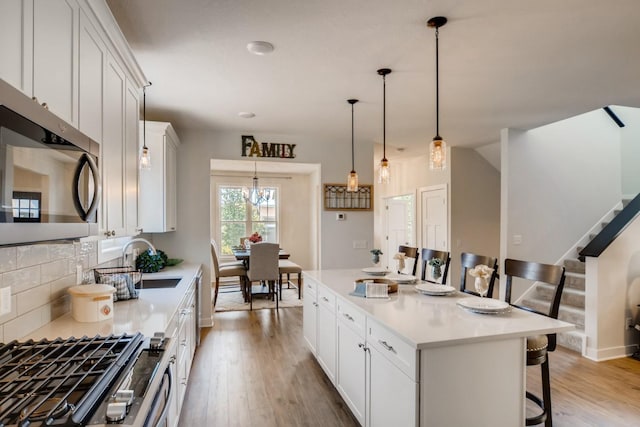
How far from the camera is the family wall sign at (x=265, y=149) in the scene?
4.96 meters

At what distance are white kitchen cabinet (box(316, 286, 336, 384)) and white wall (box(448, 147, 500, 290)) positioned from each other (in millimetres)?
3465

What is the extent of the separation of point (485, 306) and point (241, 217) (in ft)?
20.4

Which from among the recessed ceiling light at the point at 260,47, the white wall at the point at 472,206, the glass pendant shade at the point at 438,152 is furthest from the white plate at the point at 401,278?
the white wall at the point at 472,206

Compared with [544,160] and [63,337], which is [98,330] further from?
[544,160]

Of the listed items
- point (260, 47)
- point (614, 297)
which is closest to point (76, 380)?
point (260, 47)

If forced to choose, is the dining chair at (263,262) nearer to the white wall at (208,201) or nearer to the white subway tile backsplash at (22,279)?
the white wall at (208,201)

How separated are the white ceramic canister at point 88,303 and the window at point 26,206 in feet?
3.46

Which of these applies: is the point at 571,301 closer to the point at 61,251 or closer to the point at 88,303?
the point at 88,303

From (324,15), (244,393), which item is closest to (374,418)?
(244,393)

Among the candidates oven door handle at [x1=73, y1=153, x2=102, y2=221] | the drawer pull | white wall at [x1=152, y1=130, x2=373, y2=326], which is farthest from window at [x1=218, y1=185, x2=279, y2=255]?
oven door handle at [x1=73, y1=153, x2=102, y2=221]

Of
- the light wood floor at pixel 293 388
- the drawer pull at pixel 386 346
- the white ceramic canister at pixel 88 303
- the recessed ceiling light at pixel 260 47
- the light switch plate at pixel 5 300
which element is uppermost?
the recessed ceiling light at pixel 260 47

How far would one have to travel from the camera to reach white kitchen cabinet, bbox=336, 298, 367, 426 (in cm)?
218

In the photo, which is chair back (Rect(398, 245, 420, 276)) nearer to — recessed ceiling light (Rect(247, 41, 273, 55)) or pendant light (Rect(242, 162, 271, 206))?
recessed ceiling light (Rect(247, 41, 273, 55))

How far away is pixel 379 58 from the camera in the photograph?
267 cm
